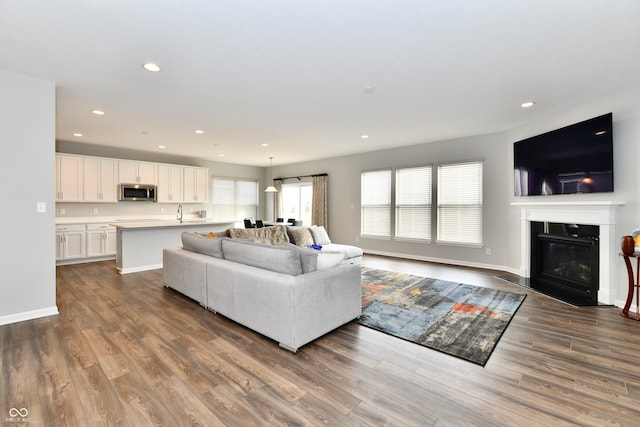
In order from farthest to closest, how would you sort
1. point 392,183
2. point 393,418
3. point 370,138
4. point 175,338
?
point 392,183
point 370,138
point 175,338
point 393,418

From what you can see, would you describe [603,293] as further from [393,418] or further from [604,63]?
[393,418]

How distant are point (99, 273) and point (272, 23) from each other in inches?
215

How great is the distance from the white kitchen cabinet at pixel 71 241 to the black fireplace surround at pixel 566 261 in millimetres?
8565

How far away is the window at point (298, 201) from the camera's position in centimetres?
937

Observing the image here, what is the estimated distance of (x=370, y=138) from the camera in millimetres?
6000

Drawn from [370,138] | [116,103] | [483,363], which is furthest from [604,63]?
[116,103]

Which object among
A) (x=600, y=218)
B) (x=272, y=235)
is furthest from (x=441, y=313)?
(x=272, y=235)

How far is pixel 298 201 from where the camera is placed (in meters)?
9.64

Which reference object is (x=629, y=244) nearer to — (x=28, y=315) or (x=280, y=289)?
(x=280, y=289)

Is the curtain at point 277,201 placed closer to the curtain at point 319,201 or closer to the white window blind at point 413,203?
the curtain at point 319,201

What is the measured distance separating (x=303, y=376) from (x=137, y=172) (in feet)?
23.0

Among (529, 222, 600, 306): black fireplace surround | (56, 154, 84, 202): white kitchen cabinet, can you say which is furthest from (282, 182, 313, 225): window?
(529, 222, 600, 306): black fireplace surround

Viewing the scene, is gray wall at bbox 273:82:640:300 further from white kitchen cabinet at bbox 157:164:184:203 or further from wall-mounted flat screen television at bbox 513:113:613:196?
white kitchen cabinet at bbox 157:164:184:203

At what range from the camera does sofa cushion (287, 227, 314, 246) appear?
576 cm
